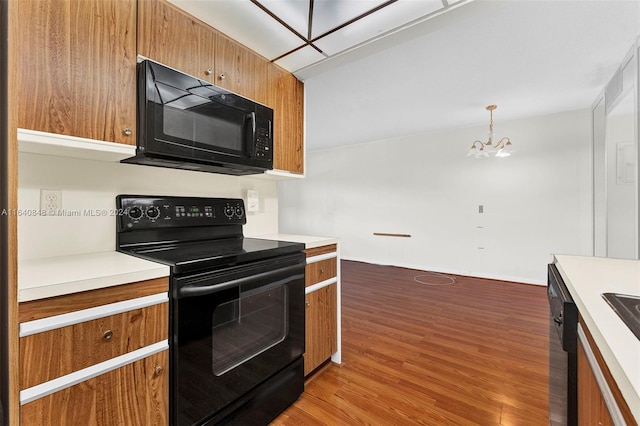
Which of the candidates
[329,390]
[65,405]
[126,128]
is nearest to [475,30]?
[126,128]

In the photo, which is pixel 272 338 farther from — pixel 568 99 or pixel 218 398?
pixel 568 99

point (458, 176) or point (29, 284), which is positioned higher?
point (458, 176)

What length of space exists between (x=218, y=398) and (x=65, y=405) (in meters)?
0.54

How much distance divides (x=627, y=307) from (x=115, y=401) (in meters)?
1.51

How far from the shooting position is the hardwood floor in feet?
5.11

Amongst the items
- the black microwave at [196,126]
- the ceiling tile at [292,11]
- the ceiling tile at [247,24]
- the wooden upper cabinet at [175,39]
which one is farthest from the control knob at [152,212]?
the ceiling tile at [292,11]

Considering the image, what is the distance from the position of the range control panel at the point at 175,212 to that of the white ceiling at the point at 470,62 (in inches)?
38.3

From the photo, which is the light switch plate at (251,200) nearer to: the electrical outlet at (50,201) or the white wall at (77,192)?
the white wall at (77,192)

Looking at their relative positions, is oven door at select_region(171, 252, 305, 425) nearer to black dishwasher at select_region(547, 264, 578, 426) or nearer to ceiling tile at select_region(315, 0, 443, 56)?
black dishwasher at select_region(547, 264, 578, 426)

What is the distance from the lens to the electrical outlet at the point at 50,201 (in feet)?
4.06

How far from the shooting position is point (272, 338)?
1501mm

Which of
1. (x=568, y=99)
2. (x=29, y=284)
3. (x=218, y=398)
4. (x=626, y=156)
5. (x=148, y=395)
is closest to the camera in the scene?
(x=29, y=284)

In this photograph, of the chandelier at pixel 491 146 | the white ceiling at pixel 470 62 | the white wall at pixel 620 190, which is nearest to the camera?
the white ceiling at pixel 470 62

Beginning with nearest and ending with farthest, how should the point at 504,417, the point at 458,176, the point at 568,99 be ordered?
the point at 504,417 < the point at 568,99 < the point at 458,176
